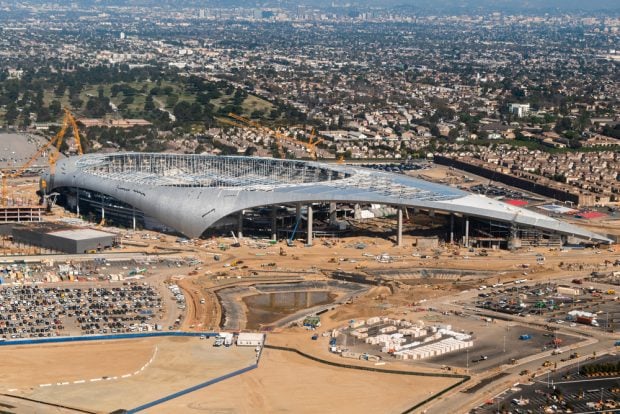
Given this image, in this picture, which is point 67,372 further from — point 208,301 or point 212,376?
point 208,301

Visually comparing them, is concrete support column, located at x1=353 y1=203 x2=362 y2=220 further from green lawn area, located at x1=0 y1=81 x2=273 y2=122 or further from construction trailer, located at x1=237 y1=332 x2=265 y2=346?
green lawn area, located at x1=0 y1=81 x2=273 y2=122

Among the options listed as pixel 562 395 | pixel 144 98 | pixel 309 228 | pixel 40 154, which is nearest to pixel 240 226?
pixel 309 228

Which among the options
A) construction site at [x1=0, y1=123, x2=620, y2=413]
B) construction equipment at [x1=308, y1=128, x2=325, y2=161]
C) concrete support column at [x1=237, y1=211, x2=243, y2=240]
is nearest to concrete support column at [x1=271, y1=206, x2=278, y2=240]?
construction site at [x1=0, y1=123, x2=620, y2=413]

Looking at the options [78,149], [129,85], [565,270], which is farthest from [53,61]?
[565,270]

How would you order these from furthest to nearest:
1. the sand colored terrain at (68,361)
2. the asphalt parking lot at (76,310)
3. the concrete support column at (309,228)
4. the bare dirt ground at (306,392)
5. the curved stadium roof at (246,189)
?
the concrete support column at (309,228) → the curved stadium roof at (246,189) → the asphalt parking lot at (76,310) → the sand colored terrain at (68,361) → the bare dirt ground at (306,392)

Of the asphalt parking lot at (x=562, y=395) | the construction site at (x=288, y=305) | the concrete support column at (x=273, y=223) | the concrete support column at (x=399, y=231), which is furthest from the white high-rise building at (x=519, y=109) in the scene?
the asphalt parking lot at (x=562, y=395)

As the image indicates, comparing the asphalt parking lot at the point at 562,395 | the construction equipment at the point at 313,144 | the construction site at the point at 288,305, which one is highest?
the asphalt parking lot at the point at 562,395

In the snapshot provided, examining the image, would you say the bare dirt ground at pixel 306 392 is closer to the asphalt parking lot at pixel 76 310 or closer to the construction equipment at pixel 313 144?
the asphalt parking lot at pixel 76 310
